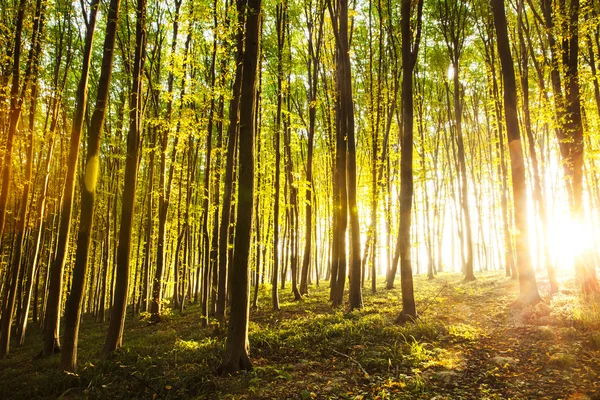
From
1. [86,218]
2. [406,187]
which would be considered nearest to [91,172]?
[86,218]

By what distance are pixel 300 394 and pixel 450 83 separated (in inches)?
923

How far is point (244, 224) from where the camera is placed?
6.44m

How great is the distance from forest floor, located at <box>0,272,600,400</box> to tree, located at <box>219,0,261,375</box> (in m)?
0.44

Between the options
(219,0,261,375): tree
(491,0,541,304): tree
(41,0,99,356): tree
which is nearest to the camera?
(219,0,261,375): tree

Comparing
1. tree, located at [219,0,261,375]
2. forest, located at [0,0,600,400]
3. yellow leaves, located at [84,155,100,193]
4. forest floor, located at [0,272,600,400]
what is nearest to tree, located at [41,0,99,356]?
forest, located at [0,0,600,400]

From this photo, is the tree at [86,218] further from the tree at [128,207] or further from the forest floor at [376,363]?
the tree at [128,207]

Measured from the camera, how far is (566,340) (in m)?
6.63

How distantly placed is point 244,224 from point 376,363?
3.65m

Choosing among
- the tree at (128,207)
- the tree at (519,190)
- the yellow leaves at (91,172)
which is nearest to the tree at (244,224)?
the yellow leaves at (91,172)

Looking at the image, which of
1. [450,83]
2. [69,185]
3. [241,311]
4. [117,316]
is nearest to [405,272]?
[241,311]

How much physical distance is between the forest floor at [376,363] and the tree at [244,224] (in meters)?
0.44

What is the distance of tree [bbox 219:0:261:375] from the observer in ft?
20.6

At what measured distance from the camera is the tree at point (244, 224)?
20.6 ft

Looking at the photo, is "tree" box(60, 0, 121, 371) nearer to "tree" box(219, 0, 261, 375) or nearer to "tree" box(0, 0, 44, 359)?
"tree" box(0, 0, 44, 359)
